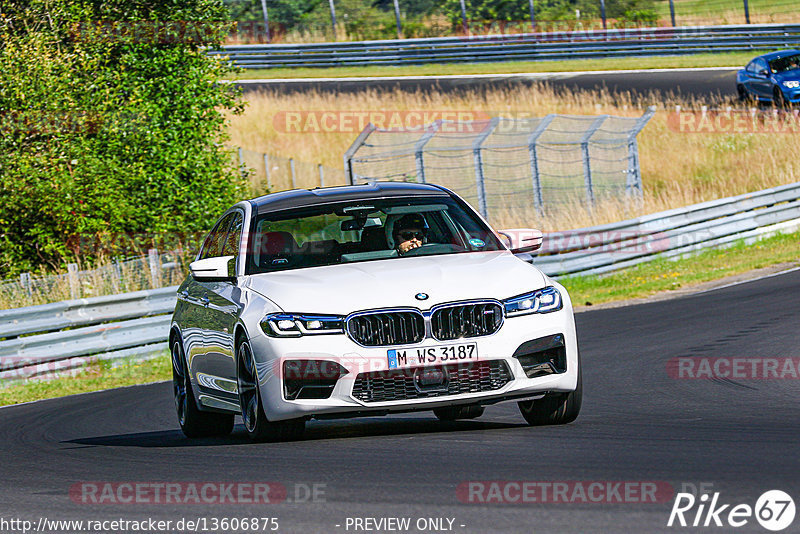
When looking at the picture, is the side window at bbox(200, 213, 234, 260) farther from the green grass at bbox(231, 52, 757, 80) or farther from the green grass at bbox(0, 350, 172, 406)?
the green grass at bbox(231, 52, 757, 80)

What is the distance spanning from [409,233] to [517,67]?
127 ft

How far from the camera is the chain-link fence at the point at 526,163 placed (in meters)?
25.8

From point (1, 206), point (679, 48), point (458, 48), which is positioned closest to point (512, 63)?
point (458, 48)

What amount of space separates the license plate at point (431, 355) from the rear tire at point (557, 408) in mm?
710

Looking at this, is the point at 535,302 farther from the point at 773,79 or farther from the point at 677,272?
the point at 773,79

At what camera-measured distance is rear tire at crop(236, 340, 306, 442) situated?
8086 millimetres

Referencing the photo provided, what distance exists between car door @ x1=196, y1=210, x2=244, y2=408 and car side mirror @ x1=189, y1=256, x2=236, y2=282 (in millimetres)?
70

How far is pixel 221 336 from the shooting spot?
28.7ft

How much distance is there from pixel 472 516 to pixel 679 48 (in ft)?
133

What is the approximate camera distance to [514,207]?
29.1 m

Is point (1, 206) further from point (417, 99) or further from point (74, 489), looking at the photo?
point (417, 99)

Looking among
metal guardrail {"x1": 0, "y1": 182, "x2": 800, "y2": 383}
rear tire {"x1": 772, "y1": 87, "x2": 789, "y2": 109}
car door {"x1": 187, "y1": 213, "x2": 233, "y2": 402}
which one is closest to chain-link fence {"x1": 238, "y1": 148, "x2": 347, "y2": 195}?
rear tire {"x1": 772, "y1": 87, "x2": 789, "y2": 109}
